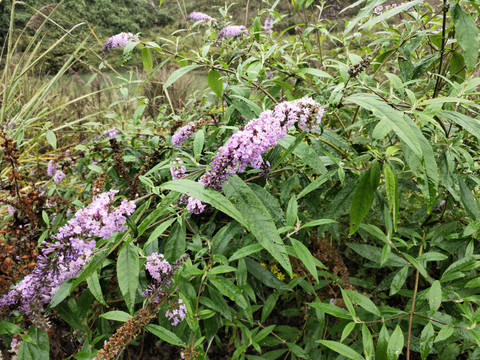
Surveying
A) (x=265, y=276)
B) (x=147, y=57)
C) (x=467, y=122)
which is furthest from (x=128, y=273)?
(x=467, y=122)

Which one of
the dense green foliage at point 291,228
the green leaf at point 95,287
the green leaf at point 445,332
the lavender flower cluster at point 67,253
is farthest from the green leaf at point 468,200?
the green leaf at point 95,287

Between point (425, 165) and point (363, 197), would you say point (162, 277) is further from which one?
point (425, 165)

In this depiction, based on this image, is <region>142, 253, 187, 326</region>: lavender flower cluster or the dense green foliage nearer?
the dense green foliage

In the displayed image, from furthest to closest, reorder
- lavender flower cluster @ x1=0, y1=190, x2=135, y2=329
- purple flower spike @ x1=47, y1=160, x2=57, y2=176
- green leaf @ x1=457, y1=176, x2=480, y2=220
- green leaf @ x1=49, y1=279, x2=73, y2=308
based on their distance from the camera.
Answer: purple flower spike @ x1=47, y1=160, x2=57, y2=176 < green leaf @ x1=457, y1=176, x2=480, y2=220 < green leaf @ x1=49, y1=279, x2=73, y2=308 < lavender flower cluster @ x1=0, y1=190, x2=135, y2=329

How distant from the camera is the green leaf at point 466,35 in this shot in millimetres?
856

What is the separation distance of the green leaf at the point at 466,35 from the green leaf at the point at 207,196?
80cm

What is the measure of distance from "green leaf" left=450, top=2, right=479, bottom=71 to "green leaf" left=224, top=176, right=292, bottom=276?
0.73m

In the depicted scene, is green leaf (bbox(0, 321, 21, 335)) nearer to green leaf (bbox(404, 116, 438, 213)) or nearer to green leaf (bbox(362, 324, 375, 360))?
green leaf (bbox(362, 324, 375, 360))

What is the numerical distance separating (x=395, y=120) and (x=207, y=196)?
0.47m

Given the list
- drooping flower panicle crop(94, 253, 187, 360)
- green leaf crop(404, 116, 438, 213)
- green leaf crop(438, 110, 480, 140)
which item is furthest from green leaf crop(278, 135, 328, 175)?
drooping flower panicle crop(94, 253, 187, 360)

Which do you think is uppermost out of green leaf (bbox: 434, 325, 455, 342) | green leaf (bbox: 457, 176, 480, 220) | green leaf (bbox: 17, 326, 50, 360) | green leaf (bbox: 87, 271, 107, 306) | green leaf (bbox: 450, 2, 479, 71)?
green leaf (bbox: 450, 2, 479, 71)

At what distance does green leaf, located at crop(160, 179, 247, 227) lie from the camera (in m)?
0.61

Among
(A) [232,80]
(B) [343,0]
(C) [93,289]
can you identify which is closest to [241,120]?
(A) [232,80]

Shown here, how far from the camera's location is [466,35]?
2.89ft
